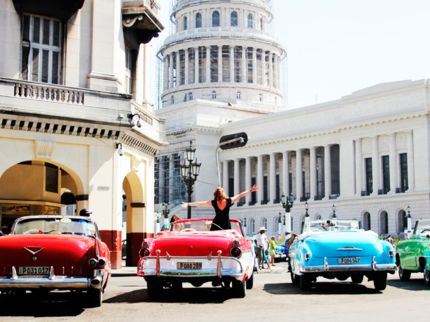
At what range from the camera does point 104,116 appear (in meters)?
22.8

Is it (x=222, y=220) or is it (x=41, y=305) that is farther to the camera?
(x=222, y=220)

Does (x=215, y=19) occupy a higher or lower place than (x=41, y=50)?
higher

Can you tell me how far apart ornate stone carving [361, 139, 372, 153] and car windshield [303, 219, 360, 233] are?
202ft

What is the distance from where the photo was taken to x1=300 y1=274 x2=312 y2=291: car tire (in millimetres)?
13773

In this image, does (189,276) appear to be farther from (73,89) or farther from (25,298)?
(73,89)

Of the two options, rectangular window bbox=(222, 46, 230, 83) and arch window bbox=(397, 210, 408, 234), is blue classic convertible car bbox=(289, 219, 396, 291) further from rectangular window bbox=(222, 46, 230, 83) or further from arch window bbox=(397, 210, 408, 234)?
rectangular window bbox=(222, 46, 230, 83)

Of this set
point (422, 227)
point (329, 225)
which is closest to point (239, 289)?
point (329, 225)

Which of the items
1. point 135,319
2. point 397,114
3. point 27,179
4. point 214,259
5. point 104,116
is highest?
point 397,114

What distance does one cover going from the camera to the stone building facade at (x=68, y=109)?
70.4 ft

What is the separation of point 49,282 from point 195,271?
7.98 ft

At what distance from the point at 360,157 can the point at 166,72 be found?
160ft

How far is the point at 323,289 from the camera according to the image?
1442 centimetres

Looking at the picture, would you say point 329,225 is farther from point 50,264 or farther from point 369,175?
point 369,175

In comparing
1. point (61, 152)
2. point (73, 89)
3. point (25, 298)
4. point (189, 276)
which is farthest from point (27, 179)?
point (189, 276)
